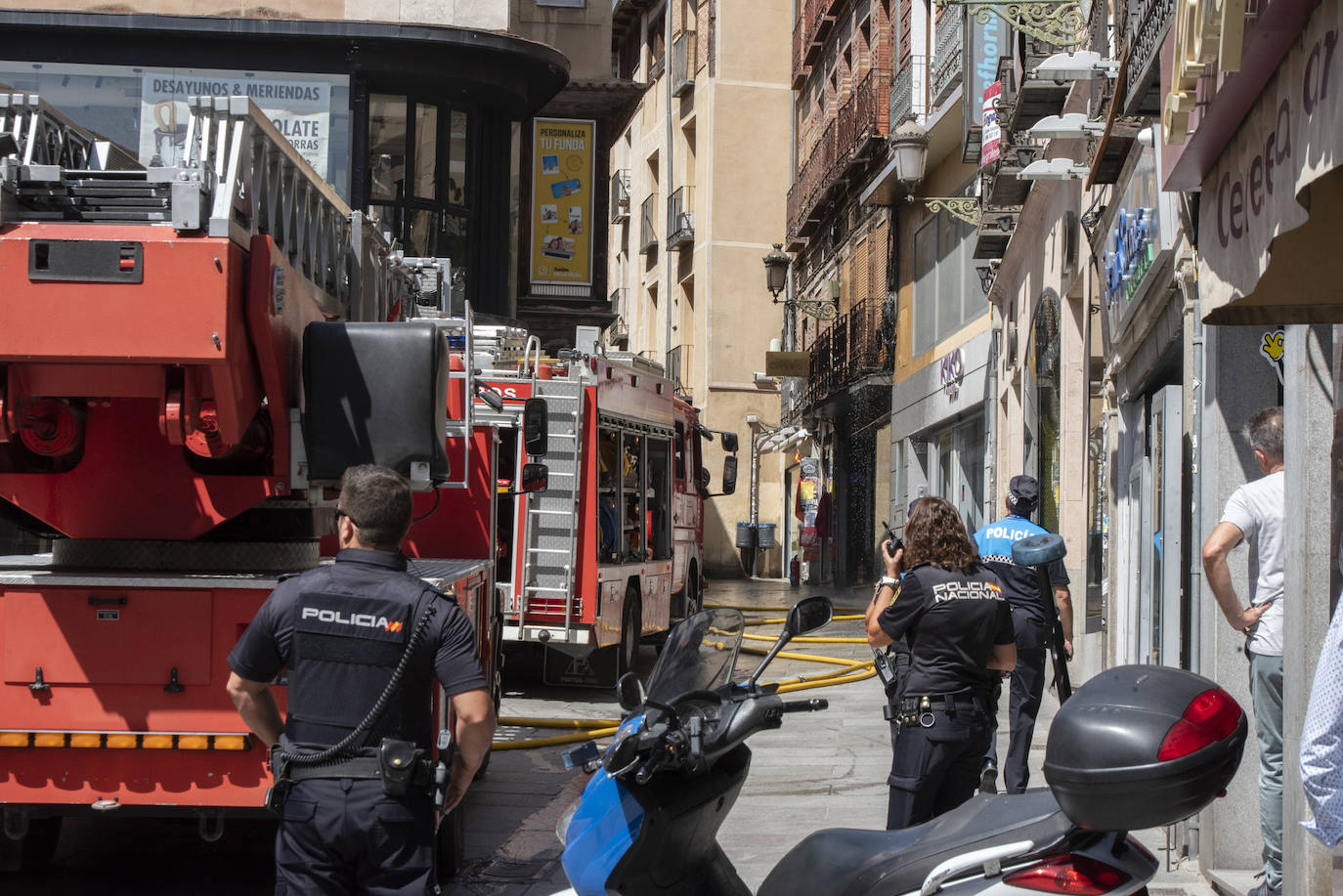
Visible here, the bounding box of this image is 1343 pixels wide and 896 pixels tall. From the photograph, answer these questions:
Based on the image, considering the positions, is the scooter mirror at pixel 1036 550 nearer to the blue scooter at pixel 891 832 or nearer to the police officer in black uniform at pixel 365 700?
the blue scooter at pixel 891 832

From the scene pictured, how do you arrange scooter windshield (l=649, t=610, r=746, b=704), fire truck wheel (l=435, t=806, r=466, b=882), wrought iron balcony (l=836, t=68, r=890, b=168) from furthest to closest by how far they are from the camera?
wrought iron balcony (l=836, t=68, r=890, b=168)
fire truck wheel (l=435, t=806, r=466, b=882)
scooter windshield (l=649, t=610, r=746, b=704)

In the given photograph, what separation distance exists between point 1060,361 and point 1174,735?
12.2 metres

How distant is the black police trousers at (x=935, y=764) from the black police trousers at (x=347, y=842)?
220cm

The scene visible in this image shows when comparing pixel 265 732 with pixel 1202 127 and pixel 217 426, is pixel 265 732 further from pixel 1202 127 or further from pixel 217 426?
pixel 1202 127

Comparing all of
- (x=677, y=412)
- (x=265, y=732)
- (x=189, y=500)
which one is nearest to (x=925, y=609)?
(x=265, y=732)

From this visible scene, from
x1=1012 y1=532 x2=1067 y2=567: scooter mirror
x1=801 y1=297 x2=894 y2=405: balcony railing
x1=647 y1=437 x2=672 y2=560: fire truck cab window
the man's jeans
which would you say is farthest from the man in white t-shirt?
x1=801 y1=297 x2=894 y2=405: balcony railing

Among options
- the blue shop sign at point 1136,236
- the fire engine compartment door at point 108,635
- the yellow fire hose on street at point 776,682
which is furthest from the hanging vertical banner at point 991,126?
the fire engine compartment door at point 108,635

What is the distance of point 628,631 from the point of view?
569 inches

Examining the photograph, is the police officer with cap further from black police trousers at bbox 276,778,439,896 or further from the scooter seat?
black police trousers at bbox 276,778,439,896

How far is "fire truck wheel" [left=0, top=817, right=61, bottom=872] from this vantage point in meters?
6.99

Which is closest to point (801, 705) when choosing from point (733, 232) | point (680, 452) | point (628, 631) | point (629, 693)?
point (629, 693)

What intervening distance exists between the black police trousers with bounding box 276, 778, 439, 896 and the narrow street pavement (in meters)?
2.82

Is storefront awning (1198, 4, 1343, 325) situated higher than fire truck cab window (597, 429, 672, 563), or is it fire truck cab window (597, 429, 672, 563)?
storefront awning (1198, 4, 1343, 325)

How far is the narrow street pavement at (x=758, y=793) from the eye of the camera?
727cm
